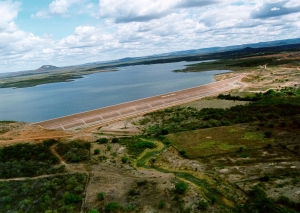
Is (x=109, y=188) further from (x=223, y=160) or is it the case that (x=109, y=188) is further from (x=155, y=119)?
(x=155, y=119)

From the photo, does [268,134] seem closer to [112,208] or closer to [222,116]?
[222,116]

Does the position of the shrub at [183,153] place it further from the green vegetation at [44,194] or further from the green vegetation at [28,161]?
the green vegetation at [28,161]

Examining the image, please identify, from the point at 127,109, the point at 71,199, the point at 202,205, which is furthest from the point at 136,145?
the point at 127,109

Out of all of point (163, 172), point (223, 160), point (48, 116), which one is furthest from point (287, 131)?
point (48, 116)

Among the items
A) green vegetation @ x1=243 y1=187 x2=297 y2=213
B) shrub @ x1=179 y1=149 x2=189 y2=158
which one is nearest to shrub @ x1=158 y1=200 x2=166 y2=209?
green vegetation @ x1=243 y1=187 x2=297 y2=213

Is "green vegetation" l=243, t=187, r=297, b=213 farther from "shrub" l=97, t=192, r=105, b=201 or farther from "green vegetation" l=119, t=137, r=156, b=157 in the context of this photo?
"green vegetation" l=119, t=137, r=156, b=157

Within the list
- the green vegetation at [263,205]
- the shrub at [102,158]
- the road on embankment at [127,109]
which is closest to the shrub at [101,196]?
the shrub at [102,158]
